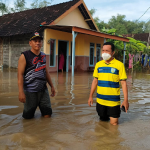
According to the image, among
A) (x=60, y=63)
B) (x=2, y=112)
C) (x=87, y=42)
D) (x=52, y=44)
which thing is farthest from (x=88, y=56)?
(x=2, y=112)

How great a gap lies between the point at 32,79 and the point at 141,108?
2466 millimetres

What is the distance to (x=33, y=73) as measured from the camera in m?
3.25

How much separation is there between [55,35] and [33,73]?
10.8 m

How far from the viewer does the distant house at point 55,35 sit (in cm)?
1297

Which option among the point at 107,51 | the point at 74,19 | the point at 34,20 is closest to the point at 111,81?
the point at 107,51

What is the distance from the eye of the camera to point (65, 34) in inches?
574

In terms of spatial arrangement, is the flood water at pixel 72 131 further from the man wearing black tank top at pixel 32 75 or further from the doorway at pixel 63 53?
the doorway at pixel 63 53

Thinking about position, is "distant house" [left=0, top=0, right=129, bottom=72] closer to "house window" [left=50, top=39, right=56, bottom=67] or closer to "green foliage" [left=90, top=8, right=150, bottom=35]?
"house window" [left=50, top=39, right=56, bottom=67]

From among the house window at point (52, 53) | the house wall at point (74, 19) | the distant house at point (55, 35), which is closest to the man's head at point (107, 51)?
the distant house at point (55, 35)

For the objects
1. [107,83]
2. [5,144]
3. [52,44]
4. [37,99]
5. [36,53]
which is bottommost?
[5,144]

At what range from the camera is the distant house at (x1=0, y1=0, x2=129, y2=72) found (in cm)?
1297

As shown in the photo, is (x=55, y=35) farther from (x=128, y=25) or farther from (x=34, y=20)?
(x=128, y=25)

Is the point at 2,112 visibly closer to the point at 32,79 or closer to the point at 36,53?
the point at 32,79

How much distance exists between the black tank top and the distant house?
8.40m
